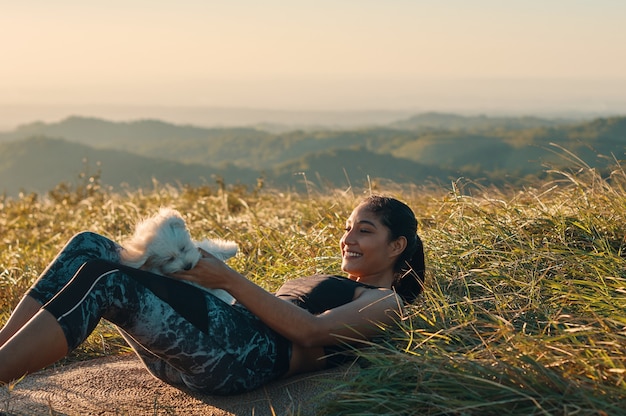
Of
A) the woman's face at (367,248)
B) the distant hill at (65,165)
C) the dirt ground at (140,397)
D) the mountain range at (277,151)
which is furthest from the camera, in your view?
the distant hill at (65,165)

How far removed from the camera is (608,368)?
2.79m

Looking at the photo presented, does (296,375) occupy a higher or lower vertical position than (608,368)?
lower

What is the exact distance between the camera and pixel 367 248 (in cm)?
379

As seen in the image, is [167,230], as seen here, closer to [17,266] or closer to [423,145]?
[17,266]

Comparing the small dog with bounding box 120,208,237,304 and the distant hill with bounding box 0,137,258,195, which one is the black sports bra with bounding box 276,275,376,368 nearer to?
the small dog with bounding box 120,208,237,304

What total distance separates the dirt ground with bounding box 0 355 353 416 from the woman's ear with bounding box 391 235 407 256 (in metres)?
0.69

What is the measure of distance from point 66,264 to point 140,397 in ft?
2.28

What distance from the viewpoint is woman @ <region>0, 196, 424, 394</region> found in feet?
9.54

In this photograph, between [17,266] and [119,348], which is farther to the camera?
[17,266]

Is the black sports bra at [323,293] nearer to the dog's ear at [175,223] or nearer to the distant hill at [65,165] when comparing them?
the dog's ear at [175,223]

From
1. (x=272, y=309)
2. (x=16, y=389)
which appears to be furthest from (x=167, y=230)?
(x=16, y=389)

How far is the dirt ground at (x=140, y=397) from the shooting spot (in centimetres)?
324

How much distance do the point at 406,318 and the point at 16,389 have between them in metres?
1.93

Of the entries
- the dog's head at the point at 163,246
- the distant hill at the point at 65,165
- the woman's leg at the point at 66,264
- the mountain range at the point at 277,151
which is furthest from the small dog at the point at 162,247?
the distant hill at the point at 65,165
